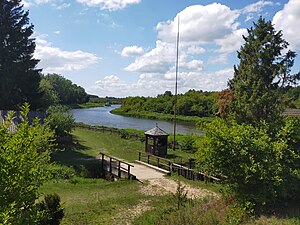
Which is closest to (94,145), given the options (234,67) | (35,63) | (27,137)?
(35,63)

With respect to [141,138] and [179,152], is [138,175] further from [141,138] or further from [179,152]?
[141,138]

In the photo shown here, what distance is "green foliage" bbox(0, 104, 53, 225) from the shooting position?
4.07 meters

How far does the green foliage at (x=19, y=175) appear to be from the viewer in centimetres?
407

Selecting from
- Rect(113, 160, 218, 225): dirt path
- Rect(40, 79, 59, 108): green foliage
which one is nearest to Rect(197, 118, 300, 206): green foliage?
Rect(113, 160, 218, 225): dirt path

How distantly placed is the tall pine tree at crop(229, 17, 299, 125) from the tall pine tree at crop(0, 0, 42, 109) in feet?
67.0

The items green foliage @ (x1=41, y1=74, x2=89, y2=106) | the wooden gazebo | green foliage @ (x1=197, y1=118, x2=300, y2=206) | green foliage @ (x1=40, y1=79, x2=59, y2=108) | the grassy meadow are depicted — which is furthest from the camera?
green foliage @ (x1=41, y1=74, x2=89, y2=106)

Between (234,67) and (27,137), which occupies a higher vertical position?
(234,67)

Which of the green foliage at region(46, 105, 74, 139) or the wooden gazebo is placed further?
the green foliage at region(46, 105, 74, 139)

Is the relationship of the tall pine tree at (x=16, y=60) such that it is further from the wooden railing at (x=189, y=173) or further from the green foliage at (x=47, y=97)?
the wooden railing at (x=189, y=173)

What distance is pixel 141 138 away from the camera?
32.6 m

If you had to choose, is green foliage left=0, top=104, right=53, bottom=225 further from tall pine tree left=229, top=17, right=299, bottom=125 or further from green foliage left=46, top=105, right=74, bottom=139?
green foliage left=46, top=105, right=74, bottom=139

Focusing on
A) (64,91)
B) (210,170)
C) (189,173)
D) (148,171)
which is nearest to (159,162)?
(148,171)

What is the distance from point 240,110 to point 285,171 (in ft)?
27.6

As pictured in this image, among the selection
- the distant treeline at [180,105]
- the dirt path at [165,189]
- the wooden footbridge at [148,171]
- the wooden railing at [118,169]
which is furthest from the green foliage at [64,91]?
the dirt path at [165,189]
